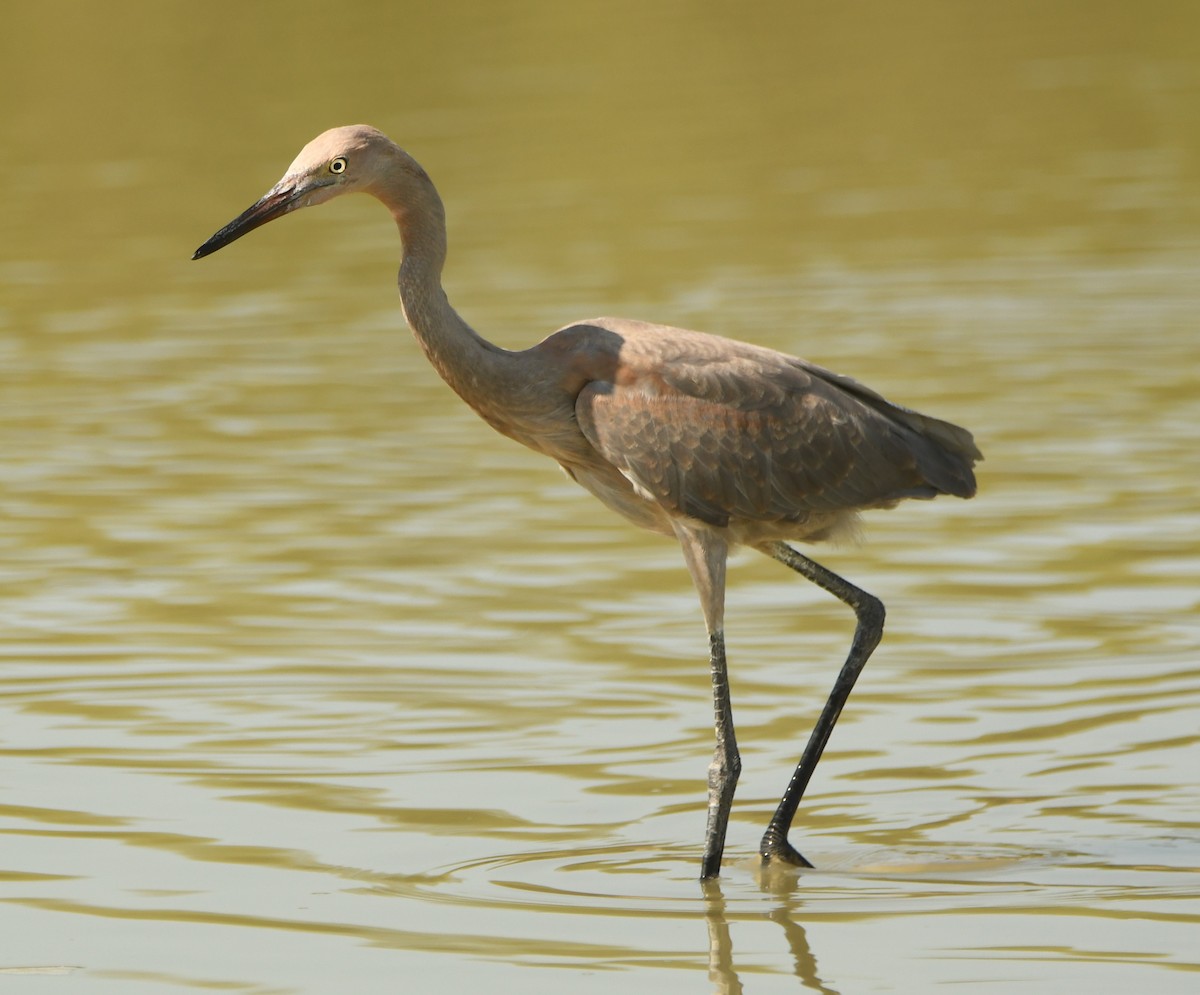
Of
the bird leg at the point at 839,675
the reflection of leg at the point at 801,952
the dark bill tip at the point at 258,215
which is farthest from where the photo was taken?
the bird leg at the point at 839,675

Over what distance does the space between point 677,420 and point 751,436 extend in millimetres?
286

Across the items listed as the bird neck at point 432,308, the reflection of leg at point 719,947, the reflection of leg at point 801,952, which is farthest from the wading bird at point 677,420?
the reflection of leg at point 801,952

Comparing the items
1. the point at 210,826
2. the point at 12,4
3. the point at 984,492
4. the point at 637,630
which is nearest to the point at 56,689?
the point at 210,826

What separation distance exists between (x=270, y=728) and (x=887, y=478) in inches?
101

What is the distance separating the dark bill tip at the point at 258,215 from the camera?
705cm

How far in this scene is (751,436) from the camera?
24.2 feet

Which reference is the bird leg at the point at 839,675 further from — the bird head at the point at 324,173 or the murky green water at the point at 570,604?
the bird head at the point at 324,173

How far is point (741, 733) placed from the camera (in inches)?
336

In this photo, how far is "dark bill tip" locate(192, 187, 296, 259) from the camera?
7.05 m

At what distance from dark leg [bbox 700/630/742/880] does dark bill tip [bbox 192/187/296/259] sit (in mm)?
1832

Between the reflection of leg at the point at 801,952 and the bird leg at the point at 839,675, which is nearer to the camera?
the reflection of leg at the point at 801,952

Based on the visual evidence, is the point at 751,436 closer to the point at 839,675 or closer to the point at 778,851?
the point at 839,675

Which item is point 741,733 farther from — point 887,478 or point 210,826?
point 210,826

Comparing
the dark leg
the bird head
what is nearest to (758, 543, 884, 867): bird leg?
the dark leg
